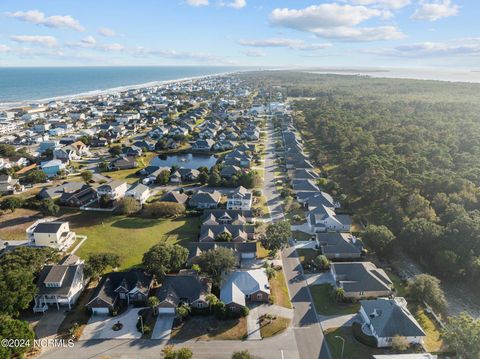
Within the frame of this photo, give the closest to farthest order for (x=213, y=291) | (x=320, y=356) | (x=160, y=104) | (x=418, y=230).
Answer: (x=320, y=356), (x=213, y=291), (x=418, y=230), (x=160, y=104)

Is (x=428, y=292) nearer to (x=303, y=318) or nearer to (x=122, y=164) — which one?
(x=303, y=318)

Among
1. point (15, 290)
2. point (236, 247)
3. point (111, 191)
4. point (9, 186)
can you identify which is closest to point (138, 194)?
point (111, 191)

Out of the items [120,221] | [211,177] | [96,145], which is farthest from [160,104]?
[120,221]

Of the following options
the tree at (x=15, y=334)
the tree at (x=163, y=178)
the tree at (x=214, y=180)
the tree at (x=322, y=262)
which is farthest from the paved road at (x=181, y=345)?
the tree at (x=163, y=178)

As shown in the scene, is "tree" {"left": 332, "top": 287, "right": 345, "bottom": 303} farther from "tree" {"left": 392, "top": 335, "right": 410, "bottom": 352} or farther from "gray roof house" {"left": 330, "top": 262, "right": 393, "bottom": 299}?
"tree" {"left": 392, "top": 335, "right": 410, "bottom": 352}

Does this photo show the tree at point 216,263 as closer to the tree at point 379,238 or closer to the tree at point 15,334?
the tree at point 15,334

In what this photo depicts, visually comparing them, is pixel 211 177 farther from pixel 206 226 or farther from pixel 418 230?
pixel 418 230

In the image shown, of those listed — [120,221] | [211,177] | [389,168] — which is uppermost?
[389,168]

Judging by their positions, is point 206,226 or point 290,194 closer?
point 206,226
